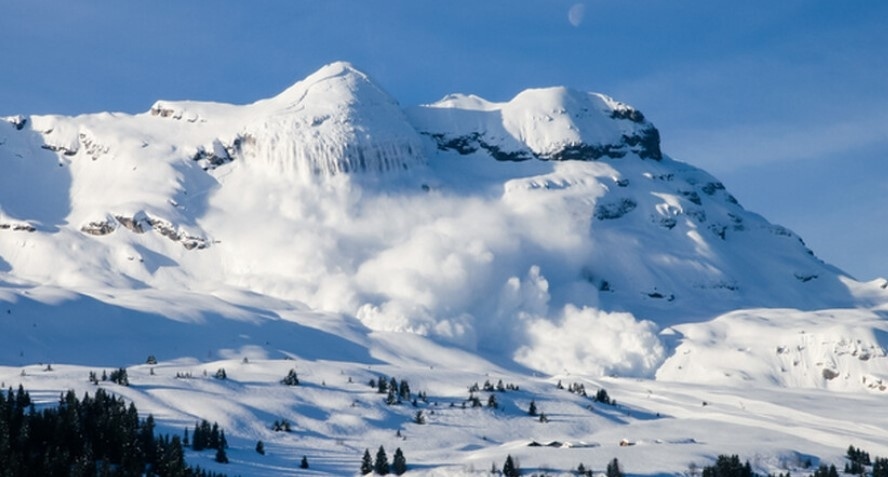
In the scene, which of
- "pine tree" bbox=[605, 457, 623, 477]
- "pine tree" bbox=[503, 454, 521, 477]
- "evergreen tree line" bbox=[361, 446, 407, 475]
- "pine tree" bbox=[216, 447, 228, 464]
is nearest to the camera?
"pine tree" bbox=[216, 447, 228, 464]

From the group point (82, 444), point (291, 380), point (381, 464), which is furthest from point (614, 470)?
point (291, 380)

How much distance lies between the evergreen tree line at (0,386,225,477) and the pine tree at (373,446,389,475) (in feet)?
61.9

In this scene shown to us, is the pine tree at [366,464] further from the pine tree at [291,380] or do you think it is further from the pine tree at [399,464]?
the pine tree at [291,380]

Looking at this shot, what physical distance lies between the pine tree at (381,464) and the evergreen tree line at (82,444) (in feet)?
61.9

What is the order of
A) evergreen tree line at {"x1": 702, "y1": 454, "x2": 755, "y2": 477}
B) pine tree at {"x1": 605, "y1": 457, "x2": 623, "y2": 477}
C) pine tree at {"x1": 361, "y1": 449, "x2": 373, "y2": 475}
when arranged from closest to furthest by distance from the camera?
pine tree at {"x1": 605, "y1": 457, "x2": 623, "y2": 477}, pine tree at {"x1": 361, "y1": 449, "x2": 373, "y2": 475}, evergreen tree line at {"x1": 702, "y1": 454, "x2": 755, "y2": 477}

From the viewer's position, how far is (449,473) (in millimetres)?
122500

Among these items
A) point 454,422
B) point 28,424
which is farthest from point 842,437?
point 28,424

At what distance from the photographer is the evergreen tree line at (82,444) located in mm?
102500

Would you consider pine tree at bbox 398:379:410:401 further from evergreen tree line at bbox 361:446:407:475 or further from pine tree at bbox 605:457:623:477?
pine tree at bbox 605:457:623:477

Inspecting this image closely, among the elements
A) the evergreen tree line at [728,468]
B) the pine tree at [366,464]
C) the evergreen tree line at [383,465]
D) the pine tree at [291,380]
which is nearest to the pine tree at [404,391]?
the pine tree at [291,380]

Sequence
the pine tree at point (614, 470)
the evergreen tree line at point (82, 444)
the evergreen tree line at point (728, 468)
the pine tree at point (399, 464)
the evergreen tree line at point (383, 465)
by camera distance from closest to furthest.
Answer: the evergreen tree line at point (82, 444)
the pine tree at point (399, 464)
the evergreen tree line at point (383, 465)
the pine tree at point (614, 470)
the evergreen tree line at point (728, 468)

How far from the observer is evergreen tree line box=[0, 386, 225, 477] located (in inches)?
4035

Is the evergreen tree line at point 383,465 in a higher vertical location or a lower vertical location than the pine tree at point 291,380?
lower

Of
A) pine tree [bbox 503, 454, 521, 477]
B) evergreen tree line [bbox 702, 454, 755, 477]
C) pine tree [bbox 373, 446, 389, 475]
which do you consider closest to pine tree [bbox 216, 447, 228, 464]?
pine tree [bbox 373, 446, 389, 475]
